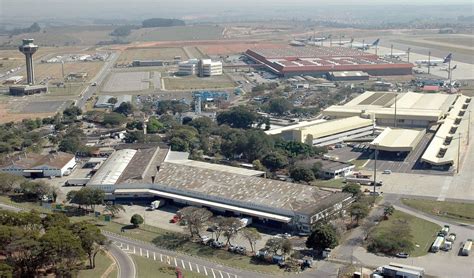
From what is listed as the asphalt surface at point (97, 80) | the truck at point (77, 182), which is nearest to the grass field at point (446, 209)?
the truck at point (77, 182)

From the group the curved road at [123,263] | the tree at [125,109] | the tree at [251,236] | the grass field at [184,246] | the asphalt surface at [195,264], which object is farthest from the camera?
the tree at [125,109]

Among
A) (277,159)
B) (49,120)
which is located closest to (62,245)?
(277,159)

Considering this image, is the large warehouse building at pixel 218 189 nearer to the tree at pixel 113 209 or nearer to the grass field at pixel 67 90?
the tree at pixel 113 209

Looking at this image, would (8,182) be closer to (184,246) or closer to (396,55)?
(184,246)

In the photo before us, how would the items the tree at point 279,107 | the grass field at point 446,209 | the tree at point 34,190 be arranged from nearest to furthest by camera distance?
1. the grass field at point 446,209
2. the tree at point 34,190
3. the tree at point 279,107

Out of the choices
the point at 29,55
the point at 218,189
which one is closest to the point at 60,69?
the point at 29,55

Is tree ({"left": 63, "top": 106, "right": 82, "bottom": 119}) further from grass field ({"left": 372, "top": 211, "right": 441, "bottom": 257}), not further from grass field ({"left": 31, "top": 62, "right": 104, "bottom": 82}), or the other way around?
grass field ({"left": 372, "top": 211, "right": 441, "bottom": 257})

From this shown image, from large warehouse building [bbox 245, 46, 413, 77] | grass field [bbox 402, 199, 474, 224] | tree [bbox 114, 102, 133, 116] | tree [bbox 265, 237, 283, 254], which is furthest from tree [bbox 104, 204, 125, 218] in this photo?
large warehouse building [bbox 245, 46, 413, 77]
